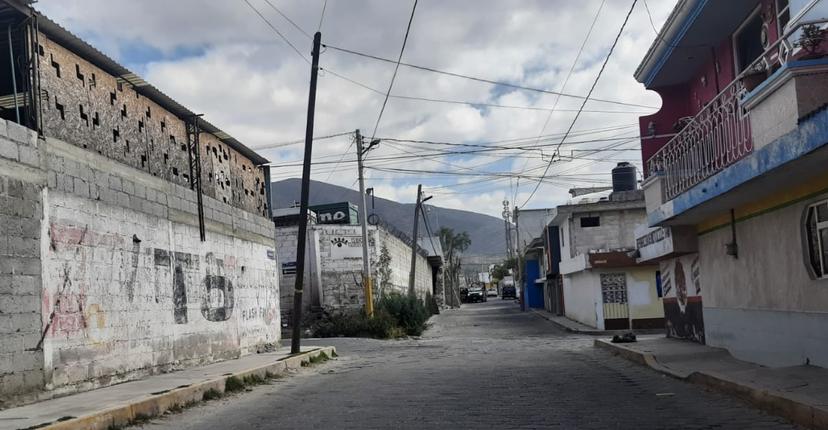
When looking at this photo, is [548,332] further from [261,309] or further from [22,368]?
[22,368]

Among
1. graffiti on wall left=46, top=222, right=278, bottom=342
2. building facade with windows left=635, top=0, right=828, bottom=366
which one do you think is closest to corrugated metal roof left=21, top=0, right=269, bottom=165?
graffiti on wall left=46, top=222, right=278, bottom=342

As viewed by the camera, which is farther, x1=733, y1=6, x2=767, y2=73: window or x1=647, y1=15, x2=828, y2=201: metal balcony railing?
x1=733, y1=6, x2=767, y2=73: window

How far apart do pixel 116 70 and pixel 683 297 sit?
13012mm

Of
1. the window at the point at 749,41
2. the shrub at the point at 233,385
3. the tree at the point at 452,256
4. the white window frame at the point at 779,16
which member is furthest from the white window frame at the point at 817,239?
the tree at the point at 452,256

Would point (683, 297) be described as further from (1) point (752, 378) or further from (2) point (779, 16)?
(2) point (779, 16)

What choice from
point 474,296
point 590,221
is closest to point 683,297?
point 590,221

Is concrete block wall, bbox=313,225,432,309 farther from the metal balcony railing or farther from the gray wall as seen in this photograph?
the metal balcony railing

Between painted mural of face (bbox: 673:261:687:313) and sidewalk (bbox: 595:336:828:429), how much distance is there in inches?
62.9

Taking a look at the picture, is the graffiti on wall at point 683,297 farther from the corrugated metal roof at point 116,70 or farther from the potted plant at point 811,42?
the corrugated metal roof at point 116,70

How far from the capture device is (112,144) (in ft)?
42.0

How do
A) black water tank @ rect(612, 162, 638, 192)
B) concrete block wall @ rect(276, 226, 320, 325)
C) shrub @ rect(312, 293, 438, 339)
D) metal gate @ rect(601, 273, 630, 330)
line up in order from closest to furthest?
shrub @ rect(312, 293, 438, 339) → metal gate @ rect(601, 273, 630, 330) → concrete block wall @ rect(276, 226, 320, 325) → black water tank @ rect(612, 162, 638, 192)

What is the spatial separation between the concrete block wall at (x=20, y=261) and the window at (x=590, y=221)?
86.8 feet

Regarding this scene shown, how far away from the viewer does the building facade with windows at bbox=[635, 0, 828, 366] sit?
348 inches

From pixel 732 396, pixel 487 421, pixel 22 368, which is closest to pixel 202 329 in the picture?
pixel 22 368
